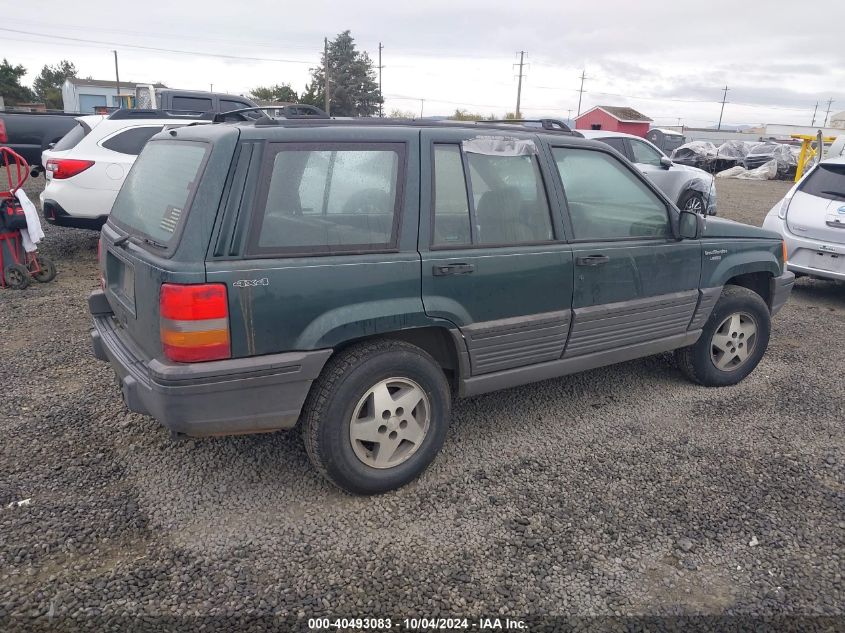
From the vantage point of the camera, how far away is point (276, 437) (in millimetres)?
3779

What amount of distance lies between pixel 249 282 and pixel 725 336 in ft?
11.4

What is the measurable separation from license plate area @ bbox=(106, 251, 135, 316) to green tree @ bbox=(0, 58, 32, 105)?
55.6 m

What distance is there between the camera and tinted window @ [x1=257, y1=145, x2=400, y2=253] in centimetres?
282

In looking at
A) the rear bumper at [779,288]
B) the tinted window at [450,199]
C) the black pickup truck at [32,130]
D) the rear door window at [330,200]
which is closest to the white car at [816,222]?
the rear bumper at [779,288]

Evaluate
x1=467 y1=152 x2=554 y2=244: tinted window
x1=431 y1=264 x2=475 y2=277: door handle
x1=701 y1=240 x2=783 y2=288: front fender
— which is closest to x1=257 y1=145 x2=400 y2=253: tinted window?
x1=431 y1=264 x2=475 y2=277: door handle

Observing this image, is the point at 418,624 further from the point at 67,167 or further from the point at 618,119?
→ the point at 618,119

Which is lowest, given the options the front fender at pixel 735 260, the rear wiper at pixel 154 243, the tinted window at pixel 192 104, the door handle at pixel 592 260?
the front fender at pixel 735 260

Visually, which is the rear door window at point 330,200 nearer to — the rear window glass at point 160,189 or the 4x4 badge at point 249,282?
the 4x4 badge at point 249,282

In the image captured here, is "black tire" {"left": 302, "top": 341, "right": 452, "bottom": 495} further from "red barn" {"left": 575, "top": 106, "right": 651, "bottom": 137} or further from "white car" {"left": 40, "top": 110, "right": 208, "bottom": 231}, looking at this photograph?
"red barn" {"left": 575, "top": 106, "right": 651, "bottom": 137}

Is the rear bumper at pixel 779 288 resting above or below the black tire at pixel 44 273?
above

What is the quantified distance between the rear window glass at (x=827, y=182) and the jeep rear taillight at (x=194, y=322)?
6978 millimetres

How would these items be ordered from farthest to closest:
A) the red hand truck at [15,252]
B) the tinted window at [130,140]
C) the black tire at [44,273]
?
the tinted window at [130,140] < the black tire at [44,273] < the red hand truck at [15,252]

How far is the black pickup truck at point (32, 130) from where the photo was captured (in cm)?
1219

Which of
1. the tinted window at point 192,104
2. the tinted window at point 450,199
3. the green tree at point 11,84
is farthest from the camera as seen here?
the green tree at point 11,84
